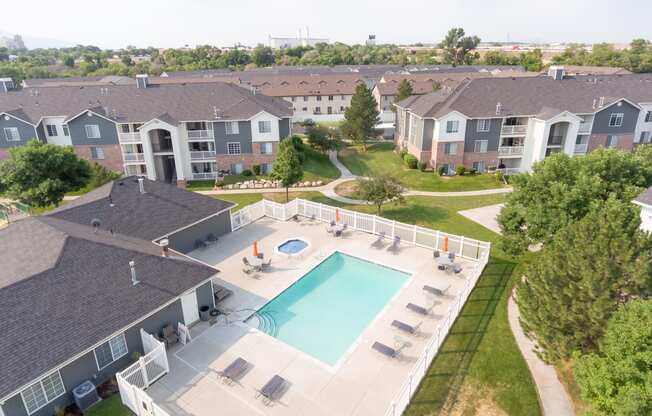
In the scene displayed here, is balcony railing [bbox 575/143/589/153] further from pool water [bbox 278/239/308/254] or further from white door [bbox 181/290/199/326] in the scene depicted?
white door [bbox 181/290/199/326]

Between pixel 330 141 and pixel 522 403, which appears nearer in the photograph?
pixel 522 403

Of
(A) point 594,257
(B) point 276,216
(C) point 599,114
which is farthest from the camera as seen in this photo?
(C) point 599,114

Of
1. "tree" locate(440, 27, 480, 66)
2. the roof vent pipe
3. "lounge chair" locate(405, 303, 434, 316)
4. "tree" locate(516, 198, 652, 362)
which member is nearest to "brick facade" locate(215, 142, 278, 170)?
the roof vent pipe

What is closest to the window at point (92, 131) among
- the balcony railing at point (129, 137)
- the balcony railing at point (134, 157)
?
the balcony railing at point (129, 137)

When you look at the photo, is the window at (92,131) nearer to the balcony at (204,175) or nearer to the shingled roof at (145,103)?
the shingled roof at (145,103)

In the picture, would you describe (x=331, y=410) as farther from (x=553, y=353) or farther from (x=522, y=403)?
(x=553, y=353)

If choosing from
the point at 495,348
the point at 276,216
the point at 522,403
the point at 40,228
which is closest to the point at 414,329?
the point at 495,348

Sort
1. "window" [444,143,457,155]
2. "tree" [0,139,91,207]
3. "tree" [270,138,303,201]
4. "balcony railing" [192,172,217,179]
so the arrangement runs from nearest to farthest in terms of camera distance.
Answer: "tree" [0,139,91,207]
"tree" [270,138,303,201]
"balcony railing" [192,172,217,179]
"window" [444,143,457,155]
